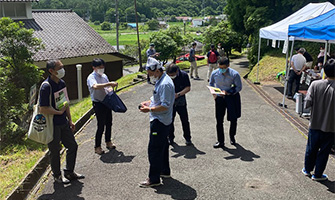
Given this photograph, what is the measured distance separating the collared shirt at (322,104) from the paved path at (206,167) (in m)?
0.92

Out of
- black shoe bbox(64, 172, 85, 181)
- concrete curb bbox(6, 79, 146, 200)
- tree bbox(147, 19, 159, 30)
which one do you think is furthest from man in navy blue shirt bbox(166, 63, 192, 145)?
tree bbox(147, 19, 159, 30)

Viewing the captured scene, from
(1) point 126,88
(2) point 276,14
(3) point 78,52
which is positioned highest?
(2) point 276,14

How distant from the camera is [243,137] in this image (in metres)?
6.95

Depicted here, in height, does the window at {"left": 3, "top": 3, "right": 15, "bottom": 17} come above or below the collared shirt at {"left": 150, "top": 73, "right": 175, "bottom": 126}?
above

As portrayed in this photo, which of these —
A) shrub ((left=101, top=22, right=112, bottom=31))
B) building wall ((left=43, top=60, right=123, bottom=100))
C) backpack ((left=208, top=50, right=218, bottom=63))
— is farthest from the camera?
shrub ((left=101, top=22, right=112, bottom=31))

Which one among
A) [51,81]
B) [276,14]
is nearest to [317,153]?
[51,81]

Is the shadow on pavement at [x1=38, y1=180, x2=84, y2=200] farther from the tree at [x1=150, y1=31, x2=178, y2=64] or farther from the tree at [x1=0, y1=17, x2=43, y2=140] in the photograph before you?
the tree at [x1=150, y1=31, x2=178, y2=64]

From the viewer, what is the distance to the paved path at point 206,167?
4.50 m

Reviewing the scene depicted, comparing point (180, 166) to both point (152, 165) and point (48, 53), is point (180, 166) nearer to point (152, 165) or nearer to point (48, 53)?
point (152, 165)

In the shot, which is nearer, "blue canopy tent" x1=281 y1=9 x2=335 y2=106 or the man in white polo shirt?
"blue canopy tent" x1=281 y1=9 x2=335 y2=106

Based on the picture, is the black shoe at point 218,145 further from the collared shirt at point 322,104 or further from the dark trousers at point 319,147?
the collared shirt at point 322,104

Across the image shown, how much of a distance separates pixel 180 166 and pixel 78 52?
499 inches

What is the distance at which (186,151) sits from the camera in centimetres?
616

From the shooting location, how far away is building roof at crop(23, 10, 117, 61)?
52.4 feet
